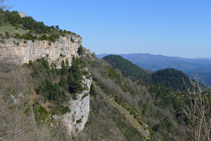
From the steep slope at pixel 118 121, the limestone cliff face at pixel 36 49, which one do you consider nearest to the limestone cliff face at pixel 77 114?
the steep slope at pixel 118 121

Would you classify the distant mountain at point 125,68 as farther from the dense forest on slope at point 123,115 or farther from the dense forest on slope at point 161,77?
the dense forest on slope at point 123,115

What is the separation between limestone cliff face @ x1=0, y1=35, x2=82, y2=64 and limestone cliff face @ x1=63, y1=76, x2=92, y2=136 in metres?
6.72

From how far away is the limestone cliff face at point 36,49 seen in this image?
68.2 feet

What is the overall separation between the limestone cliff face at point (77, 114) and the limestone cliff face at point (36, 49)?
6.72 metres

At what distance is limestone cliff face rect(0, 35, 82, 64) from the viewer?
2080 centimetres

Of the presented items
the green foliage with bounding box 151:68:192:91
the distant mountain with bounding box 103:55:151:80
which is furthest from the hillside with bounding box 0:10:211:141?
the distant mountain with bounding box 103:55:151:80

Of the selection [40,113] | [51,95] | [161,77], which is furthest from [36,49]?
[161,77]

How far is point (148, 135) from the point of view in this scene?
33719 millimetres

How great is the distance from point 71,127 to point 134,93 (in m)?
41.3

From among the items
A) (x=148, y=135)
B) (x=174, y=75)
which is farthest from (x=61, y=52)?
(x=174, y=75)

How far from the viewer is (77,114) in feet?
76.3

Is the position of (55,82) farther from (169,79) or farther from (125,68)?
(125,68)

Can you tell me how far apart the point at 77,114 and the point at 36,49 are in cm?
1068

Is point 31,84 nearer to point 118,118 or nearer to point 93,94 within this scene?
point 93,94
